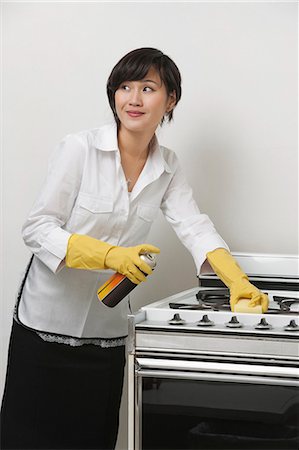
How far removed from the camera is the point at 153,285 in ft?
8.29

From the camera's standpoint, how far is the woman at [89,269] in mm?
1975

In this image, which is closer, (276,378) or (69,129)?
(276,378)

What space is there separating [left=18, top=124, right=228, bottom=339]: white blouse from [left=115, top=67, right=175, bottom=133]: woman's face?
65mm

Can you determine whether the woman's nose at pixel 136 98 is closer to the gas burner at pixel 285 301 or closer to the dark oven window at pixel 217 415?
the gas burner at pixel 285 301

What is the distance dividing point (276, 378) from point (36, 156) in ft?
4.44

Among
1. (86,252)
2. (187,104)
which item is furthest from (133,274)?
(187,104)

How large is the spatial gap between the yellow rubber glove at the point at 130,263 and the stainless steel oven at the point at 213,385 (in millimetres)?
173

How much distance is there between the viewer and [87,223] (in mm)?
2006

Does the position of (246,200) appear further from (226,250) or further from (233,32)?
(233,32)

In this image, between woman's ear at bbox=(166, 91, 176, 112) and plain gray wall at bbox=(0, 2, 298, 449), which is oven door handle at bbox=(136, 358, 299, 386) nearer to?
woman's ear at bbox=(166, 91, 176, 112)

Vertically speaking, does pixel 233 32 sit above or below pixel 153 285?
above

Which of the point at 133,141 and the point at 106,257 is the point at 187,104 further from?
the point at 106,257

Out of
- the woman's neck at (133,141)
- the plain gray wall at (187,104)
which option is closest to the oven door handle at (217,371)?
the woman's neck at (133,141)

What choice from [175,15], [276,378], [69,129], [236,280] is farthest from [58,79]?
[276,378]
